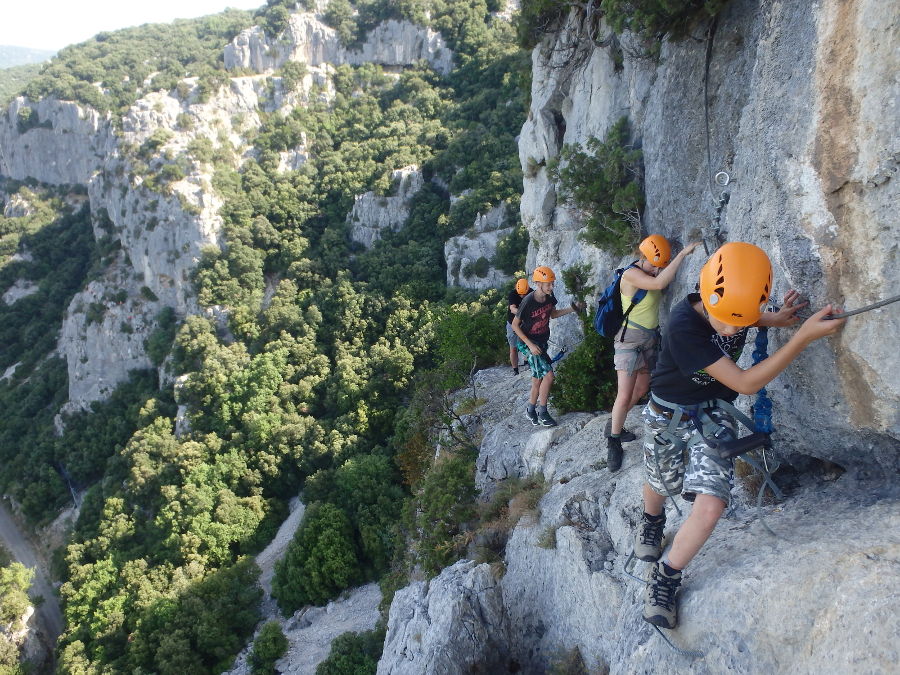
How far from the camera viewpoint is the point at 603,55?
36.1 ft

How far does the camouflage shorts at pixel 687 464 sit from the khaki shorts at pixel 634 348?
221cm

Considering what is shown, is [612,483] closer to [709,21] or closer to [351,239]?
[709,21]

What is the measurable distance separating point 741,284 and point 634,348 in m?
3.29

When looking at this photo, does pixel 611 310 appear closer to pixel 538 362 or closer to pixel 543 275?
pixel 543 275

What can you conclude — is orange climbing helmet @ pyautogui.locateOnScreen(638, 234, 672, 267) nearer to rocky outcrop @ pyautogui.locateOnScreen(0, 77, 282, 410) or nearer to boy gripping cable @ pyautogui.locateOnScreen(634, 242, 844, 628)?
boy gripping cable @ pyautogui.locateOnScreen(634, 242, 844, 628)

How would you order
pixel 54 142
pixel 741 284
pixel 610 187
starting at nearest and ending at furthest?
pixel 741 284, pixel 610 187, pixel 54 142

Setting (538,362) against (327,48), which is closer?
(538,362)

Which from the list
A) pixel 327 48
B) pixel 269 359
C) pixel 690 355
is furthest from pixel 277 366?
pixel 327 48

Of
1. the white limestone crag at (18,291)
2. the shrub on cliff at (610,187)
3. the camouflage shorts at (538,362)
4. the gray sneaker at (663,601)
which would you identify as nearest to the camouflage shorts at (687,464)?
the gray sneaker at (663,601)

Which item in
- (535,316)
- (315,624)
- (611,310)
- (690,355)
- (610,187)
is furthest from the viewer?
(315,624)

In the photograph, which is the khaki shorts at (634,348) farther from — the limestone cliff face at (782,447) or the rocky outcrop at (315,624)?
the rocky outcrop at (315,624)

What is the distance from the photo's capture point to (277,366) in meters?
39.6

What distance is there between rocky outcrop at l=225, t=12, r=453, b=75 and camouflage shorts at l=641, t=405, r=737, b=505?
69.6 m

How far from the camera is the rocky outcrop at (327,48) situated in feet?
208
